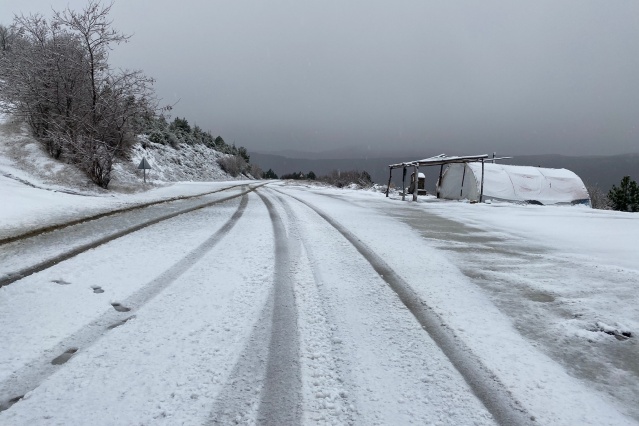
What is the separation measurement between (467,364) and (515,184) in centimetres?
2451

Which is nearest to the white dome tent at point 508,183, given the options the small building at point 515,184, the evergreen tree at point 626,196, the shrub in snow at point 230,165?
the small building at point 515,184

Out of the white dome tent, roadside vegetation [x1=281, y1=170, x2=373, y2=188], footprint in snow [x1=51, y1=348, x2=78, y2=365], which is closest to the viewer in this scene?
footprint in snow [x1=51, y1=348, x2=78, y2=365]

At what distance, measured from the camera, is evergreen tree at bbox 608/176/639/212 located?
4934cm

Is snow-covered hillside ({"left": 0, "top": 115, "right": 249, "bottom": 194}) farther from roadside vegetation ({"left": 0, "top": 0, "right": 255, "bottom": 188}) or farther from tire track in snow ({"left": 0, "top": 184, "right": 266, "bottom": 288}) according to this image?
tire track in snow ({"left": 0, "top": 184, "right": 266, "bottom": 288})

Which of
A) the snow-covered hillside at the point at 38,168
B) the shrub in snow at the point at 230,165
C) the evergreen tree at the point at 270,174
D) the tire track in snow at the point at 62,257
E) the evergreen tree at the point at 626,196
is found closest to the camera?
the tire track in snow at the point at 62,257

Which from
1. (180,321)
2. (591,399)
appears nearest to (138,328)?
(180,321)

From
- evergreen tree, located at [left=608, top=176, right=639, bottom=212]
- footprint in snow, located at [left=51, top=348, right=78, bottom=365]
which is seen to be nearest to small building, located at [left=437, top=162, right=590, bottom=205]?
footprint in snow, located at [left=51, top=348, right=78, bottom=365]

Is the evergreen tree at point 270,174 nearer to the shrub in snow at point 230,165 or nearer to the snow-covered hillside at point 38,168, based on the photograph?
the shrub in snow at point 230,165

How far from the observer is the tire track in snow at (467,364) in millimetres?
1934

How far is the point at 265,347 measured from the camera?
249 cm

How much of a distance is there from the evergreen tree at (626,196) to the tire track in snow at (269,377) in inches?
2517

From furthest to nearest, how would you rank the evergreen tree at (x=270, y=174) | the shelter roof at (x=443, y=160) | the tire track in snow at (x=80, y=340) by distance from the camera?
the evergreen tree at (x=270, y=174) → the shelter roof at (x=443, y=160) → the tire track in snow at (x=80, y=340)

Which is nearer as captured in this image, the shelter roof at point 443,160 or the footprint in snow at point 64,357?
the footprint in snow at point 64,357

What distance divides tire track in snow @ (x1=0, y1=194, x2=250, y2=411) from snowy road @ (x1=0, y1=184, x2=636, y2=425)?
0.01 meters
